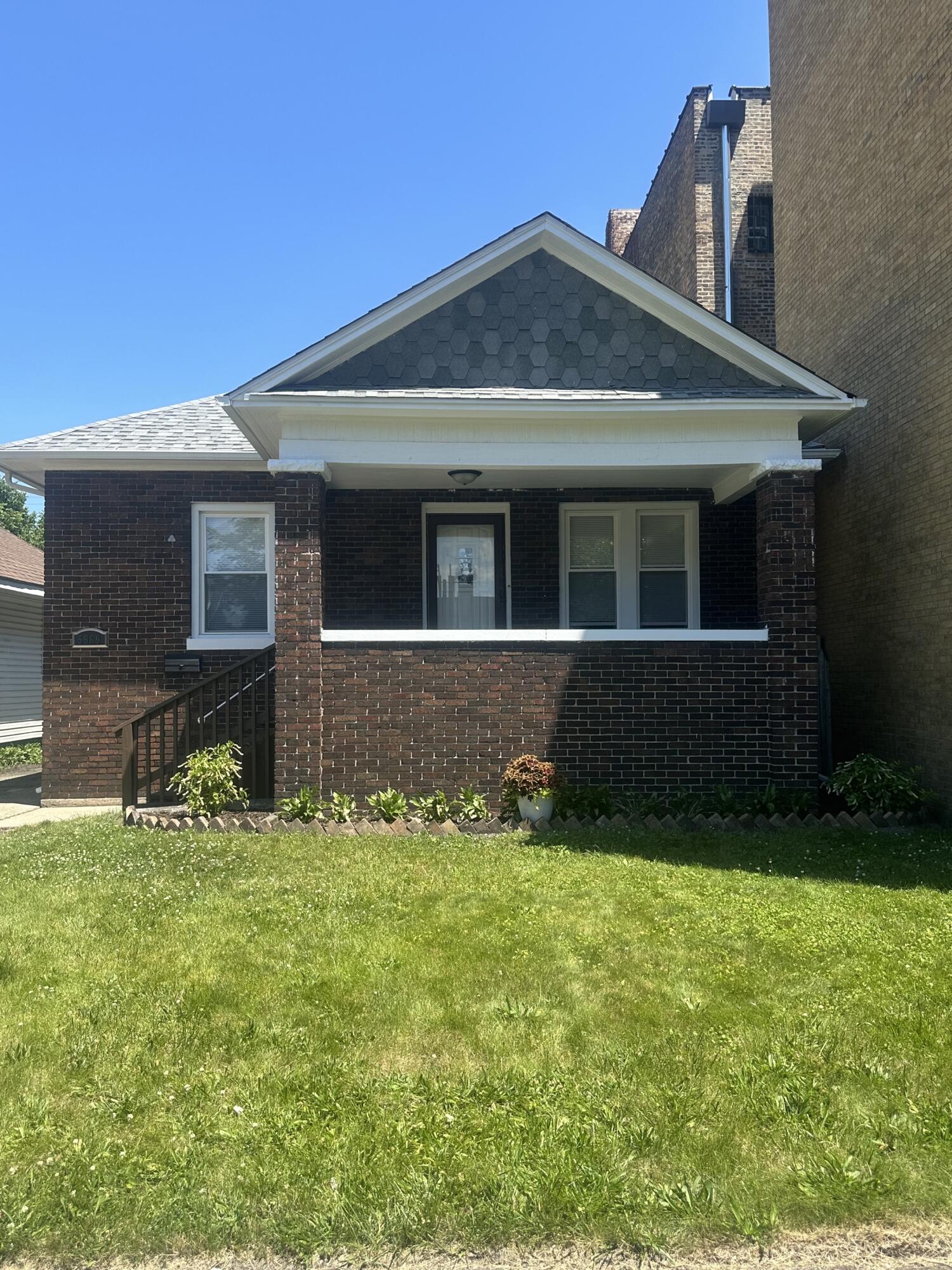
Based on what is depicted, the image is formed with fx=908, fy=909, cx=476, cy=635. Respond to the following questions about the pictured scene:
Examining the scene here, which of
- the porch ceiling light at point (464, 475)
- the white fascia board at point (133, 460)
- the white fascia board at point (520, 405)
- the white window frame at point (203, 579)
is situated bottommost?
the white window frame at point (203, 579)

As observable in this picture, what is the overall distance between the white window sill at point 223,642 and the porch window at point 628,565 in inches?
146

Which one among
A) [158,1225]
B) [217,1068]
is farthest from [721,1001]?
[158,1225]

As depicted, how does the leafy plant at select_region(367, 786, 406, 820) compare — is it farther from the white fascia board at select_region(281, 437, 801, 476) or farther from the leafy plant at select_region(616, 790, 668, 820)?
the white fascia board at select_region(281, 437, 801, 476)

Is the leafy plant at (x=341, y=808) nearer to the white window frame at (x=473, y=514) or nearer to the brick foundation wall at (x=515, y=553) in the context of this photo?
the brick foundation wall at (x=515, y=553)

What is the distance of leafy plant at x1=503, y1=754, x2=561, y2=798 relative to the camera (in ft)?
27.8

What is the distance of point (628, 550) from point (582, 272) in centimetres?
337

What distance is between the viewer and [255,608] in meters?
11.2

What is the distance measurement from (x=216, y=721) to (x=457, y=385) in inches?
176

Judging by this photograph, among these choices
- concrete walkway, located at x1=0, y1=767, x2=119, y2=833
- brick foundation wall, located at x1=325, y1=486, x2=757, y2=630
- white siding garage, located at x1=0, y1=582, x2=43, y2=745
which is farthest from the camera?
white siding garage, located at x1=0, y1=582, x2=43, y2=745

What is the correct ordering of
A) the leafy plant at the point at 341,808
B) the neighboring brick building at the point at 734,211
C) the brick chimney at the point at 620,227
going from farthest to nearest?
the brick chimney at the point at 620,227
the neighboring brick building at the point at 734,211
the leafy plant at the point at 341,808

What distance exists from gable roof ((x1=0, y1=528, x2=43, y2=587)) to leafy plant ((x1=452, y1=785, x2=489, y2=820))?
11.8m

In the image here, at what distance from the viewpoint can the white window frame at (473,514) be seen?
11275 millimetres

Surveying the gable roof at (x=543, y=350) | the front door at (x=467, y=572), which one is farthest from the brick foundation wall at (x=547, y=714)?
the gable roof at (x=543, y=350)

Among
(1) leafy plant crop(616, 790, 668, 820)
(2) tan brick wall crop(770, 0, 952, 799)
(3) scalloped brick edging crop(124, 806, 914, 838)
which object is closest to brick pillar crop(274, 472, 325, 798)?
(3) scalloped brick edging crop(124, 806, 914, 838)
